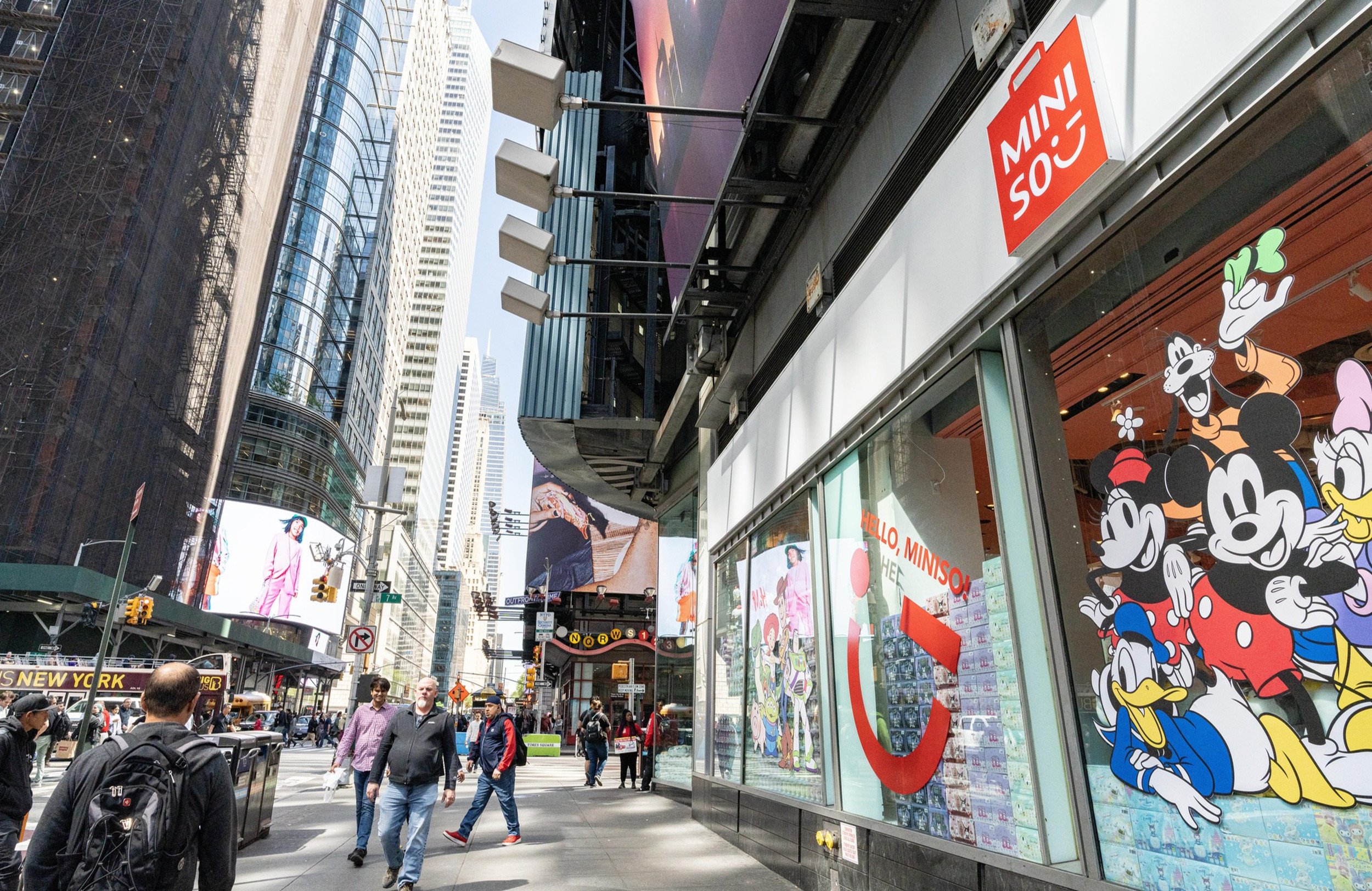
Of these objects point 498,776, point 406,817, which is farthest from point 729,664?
point 406,817

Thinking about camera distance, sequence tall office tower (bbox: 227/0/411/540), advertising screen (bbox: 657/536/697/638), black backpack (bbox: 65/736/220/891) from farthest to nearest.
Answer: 1. tall office tower (bbox: 227/0/411/540)
2. advertising screen (bbox: 657/536/697/638)
3. black backpack (bbox: 65/736/220/891)

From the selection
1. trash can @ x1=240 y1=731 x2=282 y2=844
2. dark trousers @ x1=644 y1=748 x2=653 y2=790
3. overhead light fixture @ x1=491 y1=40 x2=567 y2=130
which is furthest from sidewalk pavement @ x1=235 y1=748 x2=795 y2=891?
overhead light fixture @ x1=491 y1=40 x2=567 y2=130

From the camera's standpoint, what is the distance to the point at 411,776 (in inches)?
273

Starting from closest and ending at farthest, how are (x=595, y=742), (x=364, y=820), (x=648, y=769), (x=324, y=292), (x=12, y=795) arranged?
1. (x=12, y=795)
2. (x=364, y=820)
3. (x=595, y=742)
4. (x=648, y=769)
5. (x=324, y=292)

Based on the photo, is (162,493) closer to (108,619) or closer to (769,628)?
(108,619)

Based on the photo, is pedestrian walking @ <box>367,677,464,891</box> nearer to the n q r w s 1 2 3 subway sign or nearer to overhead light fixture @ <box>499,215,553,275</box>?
overhead light fixture @ <box>499,215,553,275</box>

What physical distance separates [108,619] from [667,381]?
45.1 feet

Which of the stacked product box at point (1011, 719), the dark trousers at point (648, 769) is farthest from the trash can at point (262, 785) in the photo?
the dark trousers at point (648, 769)

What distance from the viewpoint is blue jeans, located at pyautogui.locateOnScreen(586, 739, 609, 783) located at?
1766 centimetres

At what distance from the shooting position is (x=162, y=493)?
42219 millimetres

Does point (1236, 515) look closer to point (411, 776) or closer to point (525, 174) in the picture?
point (411, 776)

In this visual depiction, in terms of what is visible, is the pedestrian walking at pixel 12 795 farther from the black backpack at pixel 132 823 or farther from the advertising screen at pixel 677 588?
the advertising screen at pixel 677 588

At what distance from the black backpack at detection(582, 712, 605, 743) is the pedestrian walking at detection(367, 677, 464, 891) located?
1078 centimetres

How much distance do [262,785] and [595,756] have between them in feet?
31.7
